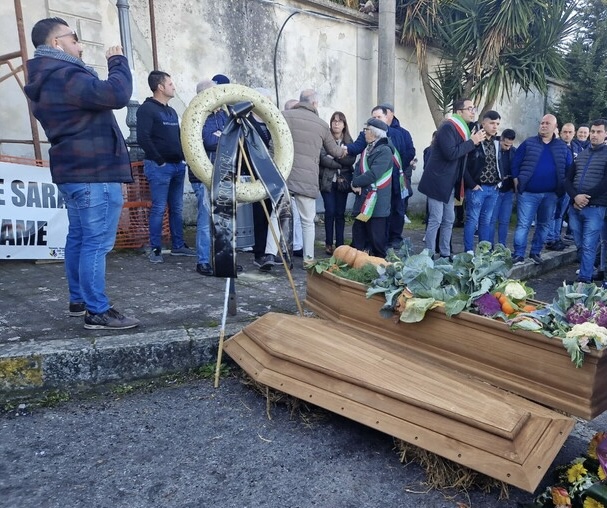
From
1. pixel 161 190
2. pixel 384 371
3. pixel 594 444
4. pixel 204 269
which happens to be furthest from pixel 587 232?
Result: pixel 161 190

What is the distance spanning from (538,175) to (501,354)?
14.8 ft

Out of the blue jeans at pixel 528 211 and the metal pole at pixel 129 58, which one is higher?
the metal pole at pixel 129 58

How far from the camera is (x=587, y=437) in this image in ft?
9.40

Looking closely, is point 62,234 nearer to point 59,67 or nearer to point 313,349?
point 59,67

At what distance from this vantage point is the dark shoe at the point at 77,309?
12.5ft

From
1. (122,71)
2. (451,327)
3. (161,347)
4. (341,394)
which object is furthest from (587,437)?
(122,71)

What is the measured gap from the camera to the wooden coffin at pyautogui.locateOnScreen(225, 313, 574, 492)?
216 centimetres

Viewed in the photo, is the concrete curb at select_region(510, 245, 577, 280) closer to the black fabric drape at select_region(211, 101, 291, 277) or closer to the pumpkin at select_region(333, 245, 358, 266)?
the pumpkin at select_region(333, 245, 358, 266)

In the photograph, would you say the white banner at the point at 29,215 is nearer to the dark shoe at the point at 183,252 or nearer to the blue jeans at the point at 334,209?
the dark shoe at the point at 183,252

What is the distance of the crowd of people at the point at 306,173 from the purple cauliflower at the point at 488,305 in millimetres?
1541

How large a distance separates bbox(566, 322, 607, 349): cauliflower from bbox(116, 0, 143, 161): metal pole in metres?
4.85

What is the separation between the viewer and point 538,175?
6438mm

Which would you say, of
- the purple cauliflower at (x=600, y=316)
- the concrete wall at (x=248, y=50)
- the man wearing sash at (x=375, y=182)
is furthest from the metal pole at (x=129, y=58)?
the purple cauliflower at (x=600, y=316)

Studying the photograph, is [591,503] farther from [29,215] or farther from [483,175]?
[29,215]
